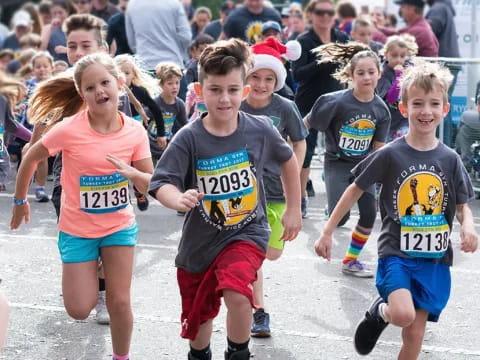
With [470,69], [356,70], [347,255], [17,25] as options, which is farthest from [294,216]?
[17,25]

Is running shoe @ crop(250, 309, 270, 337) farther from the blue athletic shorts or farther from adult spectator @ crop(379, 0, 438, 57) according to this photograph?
adult spectator @ crop(379, 0, 438, 57)

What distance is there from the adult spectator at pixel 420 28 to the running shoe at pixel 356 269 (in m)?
5.96

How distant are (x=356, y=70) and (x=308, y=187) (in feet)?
10.9

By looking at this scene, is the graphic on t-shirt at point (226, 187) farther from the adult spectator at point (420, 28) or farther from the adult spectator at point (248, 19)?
the adult spectator at point (420, 28)

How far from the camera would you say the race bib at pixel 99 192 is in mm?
5266

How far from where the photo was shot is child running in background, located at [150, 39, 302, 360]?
472cm

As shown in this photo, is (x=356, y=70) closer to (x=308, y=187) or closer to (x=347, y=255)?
(x=347, y=255)

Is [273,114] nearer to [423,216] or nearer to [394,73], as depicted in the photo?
[423,216]

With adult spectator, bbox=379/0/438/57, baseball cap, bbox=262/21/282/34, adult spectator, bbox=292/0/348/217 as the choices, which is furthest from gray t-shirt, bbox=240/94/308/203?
adult spectator, bbox=379/0/438/57

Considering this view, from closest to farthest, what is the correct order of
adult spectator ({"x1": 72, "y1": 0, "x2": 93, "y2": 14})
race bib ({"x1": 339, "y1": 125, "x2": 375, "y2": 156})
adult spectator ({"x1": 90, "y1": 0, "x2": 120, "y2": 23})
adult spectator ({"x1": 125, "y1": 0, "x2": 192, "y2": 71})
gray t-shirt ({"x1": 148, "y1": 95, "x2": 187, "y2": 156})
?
race bib ({"x1": 339, "y1": 125, "x2": 375, "y2": 156}), gray t-shirt ({"x1": 148, "y1": 95, "x2": 187, "y2": 156}), adult spectator ({"x1": 125, "y1": 0, "x2": 192, "y2": 71}), adult spectator ({"x1": 72, "y1": 0, "x2": 93, "y2": 14}), adult spectator ({"x1": 90, "y1": 0, "x2": 120, "y2": 23})

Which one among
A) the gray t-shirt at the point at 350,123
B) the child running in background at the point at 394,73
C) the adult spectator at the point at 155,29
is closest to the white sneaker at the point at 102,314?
the gray t-shirt at the point at 350,123

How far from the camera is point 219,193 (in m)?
4.78

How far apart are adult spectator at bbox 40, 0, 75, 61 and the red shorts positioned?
915 centimetres

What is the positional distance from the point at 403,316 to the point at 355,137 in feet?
10.5
